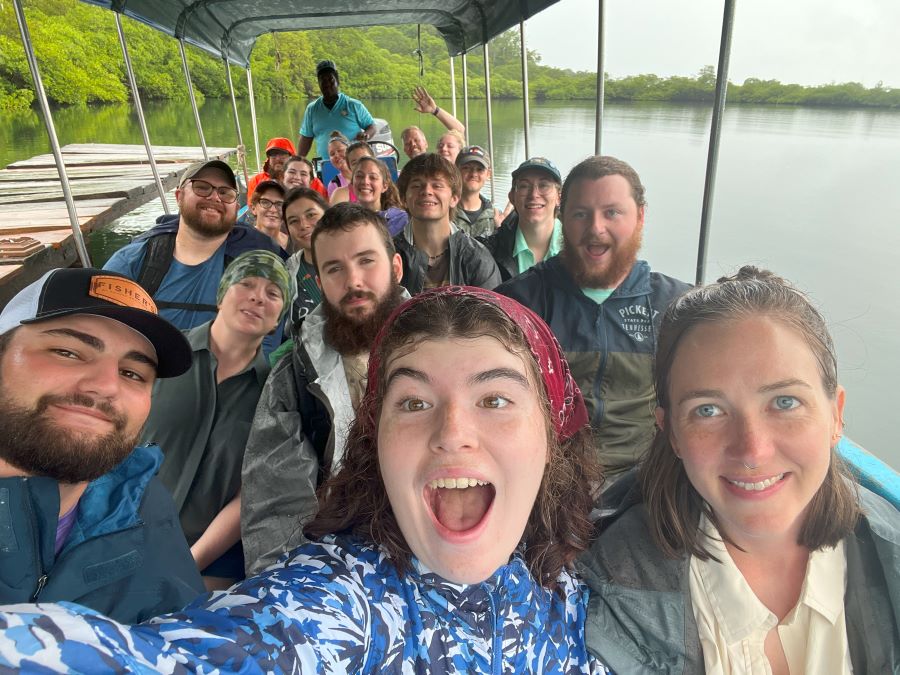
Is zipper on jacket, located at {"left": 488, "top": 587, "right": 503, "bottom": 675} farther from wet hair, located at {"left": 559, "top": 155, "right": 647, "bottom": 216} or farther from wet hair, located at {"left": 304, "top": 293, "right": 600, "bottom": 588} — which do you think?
wet hair, located at {"left": 559, "top": 155, "right": 647, "bottom": 216}

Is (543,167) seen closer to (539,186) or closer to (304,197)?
(539,186)

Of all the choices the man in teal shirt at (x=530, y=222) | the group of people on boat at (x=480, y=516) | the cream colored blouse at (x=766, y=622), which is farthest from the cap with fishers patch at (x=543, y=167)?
the cream colored blouse at (x=766, y=622)

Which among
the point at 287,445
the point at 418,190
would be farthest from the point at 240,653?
the point at 418,190

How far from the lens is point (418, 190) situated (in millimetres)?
3254

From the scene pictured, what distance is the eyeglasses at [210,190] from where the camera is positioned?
315cm

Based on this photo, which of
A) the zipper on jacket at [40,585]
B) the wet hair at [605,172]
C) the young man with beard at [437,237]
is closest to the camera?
the zipper on jacket at [40,585]

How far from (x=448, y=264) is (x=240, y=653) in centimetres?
268

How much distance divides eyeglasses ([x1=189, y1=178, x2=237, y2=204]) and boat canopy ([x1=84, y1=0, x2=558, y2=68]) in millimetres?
1982

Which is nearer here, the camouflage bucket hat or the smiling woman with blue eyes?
the smiling woman with blue eyes

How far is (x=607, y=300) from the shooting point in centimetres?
209

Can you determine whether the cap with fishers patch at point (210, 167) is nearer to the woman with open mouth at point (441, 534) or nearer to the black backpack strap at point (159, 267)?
the black backpack strap at point (159, 267)

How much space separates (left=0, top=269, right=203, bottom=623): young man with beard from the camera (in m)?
1.12

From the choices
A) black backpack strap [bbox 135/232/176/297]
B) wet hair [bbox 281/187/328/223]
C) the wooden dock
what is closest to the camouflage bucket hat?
black backpack strap [bbox 135/232/176/297]

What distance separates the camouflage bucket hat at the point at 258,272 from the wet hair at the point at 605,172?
1376mm
